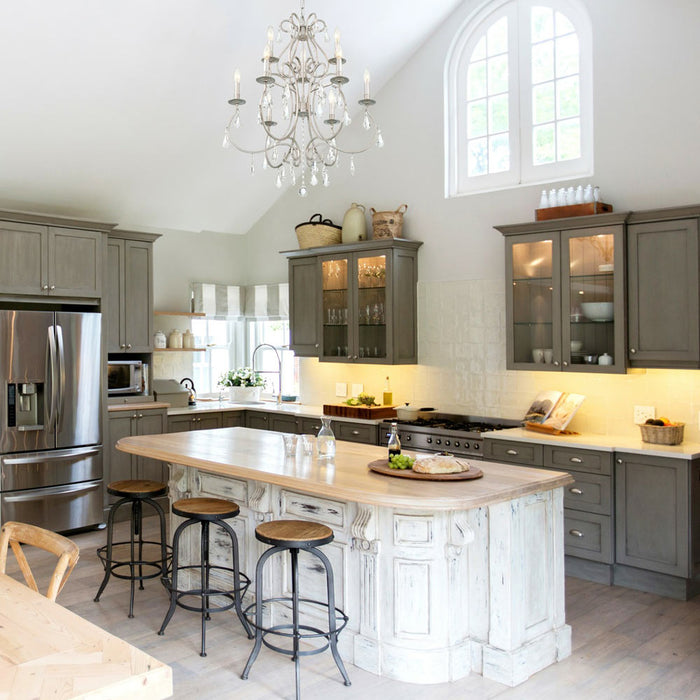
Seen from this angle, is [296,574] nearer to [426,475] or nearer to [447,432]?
[426,475]

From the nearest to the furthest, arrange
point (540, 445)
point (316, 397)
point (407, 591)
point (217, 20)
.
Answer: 1. point (407, 591)
2. point (540, 445)
3. point (217, 20)
4. point (316, 397)

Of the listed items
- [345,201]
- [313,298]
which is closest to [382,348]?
[313,298]

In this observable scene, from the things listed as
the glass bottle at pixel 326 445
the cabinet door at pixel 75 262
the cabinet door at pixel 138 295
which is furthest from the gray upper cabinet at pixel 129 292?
the glass bottle at pixel 326 445

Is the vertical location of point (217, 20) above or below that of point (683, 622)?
above

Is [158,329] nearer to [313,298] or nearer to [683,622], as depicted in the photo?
[313,298]

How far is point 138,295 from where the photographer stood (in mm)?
6918

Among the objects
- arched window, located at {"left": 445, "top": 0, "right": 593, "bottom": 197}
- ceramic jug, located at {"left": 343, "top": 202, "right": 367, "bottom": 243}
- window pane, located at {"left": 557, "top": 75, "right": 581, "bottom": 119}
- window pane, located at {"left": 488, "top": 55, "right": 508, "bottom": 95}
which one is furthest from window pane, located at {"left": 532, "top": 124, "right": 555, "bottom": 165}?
ceramic jug, located at {"left": 343, "top": 202, "right": 367, "bottom": 243}

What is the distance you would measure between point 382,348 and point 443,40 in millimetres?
2688

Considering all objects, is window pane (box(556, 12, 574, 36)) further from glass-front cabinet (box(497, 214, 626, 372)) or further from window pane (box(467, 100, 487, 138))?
glass-front cabinet (box(497, 214, 626, 372))

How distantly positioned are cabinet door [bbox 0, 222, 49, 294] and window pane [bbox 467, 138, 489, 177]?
3.52 meters

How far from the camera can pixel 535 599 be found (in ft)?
12.0

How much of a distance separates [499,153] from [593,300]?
166 centimetres

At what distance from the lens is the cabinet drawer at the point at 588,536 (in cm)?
488

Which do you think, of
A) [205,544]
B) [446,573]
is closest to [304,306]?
[205,544]
